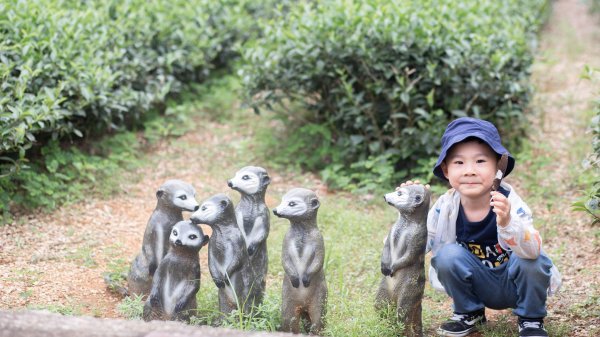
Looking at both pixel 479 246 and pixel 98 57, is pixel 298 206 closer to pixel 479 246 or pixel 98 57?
pixel 479 246

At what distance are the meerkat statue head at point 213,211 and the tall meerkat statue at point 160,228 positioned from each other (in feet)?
0.75

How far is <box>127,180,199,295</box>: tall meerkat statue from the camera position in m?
4.44

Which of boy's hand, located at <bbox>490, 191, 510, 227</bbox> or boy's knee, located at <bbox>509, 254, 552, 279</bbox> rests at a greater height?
boy's hand, located at <bbox>490, 191, 510, 227</bbox>

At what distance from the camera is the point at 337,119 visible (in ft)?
23.8

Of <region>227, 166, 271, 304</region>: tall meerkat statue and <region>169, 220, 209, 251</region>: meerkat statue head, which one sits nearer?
<region>169, 220, 209, 251</region>: meerkat statue head

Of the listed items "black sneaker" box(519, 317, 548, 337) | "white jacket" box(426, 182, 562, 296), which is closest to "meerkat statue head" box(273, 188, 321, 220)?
"white jacket" box(426, 182, 562, 296)

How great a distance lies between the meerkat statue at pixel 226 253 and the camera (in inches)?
163

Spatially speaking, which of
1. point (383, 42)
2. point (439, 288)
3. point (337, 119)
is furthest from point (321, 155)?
point (439, 288)

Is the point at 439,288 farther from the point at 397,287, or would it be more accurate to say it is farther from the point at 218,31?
the point at 218,31

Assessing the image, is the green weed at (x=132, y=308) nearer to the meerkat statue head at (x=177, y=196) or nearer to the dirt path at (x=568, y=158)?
the meerkat statue head at (x=177, y=196)

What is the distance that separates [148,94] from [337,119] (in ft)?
6.31

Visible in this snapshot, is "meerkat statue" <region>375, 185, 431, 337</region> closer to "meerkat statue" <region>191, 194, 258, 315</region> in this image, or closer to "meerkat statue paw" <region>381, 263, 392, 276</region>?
"meerkat statue paw" <region>381, 263, 392, 276</region>

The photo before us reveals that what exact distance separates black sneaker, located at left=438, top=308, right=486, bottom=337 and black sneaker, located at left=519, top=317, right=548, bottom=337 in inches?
12.4

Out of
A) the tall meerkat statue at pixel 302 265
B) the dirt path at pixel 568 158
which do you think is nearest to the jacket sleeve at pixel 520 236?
the dirt path at pixel 568 158
